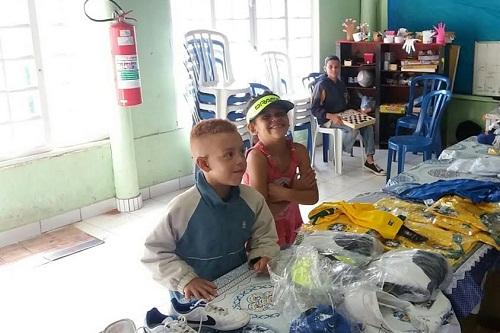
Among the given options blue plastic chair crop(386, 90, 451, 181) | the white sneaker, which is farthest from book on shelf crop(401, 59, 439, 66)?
the white sneaker

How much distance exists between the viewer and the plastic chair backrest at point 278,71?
5484 mm

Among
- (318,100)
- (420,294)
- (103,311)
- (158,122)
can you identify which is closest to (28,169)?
(158,122)

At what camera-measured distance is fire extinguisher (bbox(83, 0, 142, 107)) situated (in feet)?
12.8

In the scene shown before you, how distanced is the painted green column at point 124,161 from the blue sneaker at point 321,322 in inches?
125

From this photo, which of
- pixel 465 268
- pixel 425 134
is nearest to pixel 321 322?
pixel 465 268

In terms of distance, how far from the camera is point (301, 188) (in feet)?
6.93

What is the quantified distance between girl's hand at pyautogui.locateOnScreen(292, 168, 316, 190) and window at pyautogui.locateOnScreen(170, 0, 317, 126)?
288cm

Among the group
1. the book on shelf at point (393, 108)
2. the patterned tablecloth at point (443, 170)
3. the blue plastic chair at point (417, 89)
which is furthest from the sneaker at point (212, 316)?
the book on shelf at point (393, 108)

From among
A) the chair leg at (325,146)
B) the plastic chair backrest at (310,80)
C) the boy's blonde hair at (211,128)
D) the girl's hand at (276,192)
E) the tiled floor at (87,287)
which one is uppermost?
the boy's blonde hair at (211,128)

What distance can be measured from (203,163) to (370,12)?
531 centimetres

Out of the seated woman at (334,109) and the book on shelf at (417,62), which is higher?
the book on shelf at (417,62)

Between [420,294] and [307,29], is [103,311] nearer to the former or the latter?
[420,294]

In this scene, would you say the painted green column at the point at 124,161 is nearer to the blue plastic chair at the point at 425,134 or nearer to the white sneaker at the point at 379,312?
the blue plastic chair at the point at 425,134

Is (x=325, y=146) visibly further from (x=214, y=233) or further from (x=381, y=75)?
(x=214, y=233)
